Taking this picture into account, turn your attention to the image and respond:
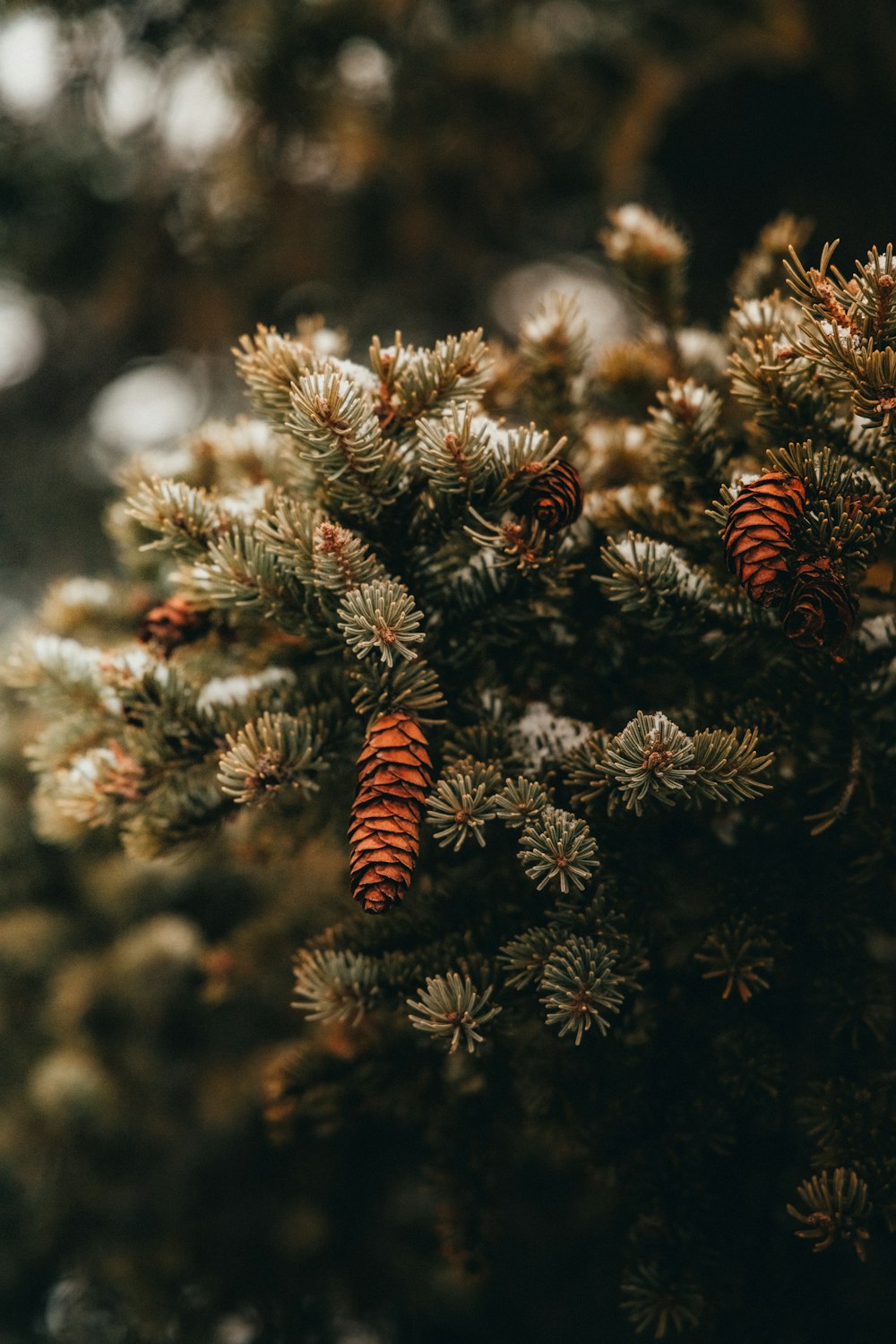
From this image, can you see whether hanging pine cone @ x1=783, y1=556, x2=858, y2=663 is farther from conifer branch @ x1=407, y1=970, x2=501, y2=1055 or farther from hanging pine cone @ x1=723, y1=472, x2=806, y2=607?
conifer branch @ x1=407, y1=970, x2=501, y2=1055

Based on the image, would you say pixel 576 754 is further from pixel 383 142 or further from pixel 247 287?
pixel 247 287

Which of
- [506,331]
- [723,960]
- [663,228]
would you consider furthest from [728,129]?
[723,960]

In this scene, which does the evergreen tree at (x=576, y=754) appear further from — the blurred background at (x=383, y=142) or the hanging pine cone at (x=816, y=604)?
the blurred background at (x=383, y=142)

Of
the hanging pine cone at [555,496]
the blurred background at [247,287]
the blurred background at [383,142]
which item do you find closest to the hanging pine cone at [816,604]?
the hanging pine cone at [555,496]

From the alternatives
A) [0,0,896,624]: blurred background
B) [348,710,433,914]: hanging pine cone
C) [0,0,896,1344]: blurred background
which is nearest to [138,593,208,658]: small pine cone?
[0,0,896,1344]: blurred background

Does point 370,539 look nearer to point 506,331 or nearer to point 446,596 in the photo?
point 446,596

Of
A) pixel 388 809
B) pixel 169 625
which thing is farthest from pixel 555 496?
pixel 169 625

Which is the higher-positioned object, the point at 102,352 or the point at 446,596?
the point at 102,352
